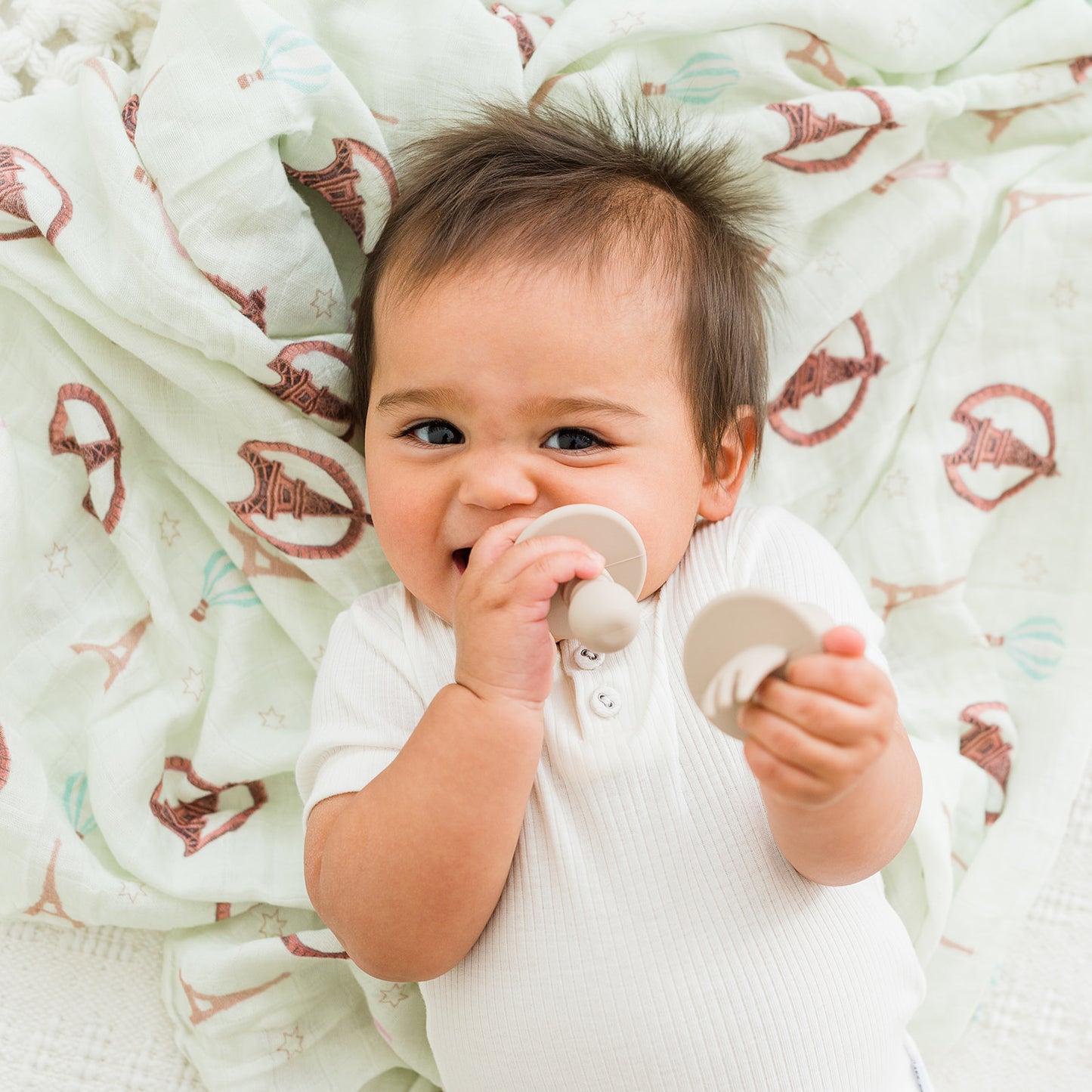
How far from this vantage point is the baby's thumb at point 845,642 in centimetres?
65

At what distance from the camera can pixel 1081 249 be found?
1.29 m

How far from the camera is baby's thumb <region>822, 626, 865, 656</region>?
2.12 ft

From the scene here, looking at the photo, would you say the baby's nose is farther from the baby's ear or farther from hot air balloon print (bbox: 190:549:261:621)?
hot air balloon print (bbox: 190:549:261:621)

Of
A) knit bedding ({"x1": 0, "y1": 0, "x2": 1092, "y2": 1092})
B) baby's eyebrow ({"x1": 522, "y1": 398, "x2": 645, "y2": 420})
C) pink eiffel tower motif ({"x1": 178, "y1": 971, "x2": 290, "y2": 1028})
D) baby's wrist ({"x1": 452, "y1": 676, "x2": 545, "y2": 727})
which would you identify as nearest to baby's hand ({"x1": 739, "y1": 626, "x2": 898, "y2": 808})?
baby's wrist ({"x1": 452, "y1": 676, "x2": 545, "y2": 727})

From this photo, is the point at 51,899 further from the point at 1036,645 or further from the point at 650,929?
the point at 1036,645

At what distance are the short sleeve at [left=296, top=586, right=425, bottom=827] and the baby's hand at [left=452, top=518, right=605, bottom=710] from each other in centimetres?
15

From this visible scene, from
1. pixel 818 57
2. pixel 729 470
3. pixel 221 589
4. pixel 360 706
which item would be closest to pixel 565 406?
pixel 729 470

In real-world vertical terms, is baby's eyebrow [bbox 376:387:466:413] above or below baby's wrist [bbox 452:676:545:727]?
above

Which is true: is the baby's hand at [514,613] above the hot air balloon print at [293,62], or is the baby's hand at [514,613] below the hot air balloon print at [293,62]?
below

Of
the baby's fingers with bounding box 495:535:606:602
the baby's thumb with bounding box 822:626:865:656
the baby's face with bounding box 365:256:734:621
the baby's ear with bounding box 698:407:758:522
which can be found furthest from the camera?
the baby's ear with bounding box 698:407:758:522

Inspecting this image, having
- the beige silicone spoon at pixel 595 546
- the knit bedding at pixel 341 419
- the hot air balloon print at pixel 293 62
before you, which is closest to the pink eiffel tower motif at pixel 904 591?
the knit bedding at pixel 341 419

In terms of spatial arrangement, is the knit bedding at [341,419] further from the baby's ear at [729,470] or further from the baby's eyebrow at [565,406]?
the baby's eyebrow at [565,406]

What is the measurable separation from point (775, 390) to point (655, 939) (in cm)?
68

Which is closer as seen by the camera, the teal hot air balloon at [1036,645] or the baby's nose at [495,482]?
the baby's nose at [495,482]
